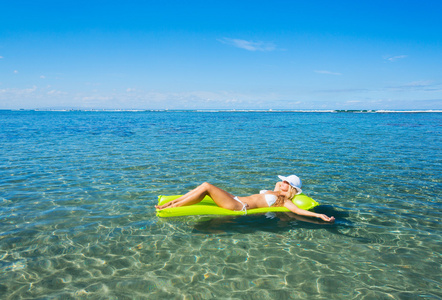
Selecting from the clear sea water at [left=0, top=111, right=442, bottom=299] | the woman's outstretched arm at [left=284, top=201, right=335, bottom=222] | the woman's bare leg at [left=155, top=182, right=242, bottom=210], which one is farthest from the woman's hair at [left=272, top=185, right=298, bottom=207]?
the woman's bare leg at [left=155, top=182, right=242, bottom=210]

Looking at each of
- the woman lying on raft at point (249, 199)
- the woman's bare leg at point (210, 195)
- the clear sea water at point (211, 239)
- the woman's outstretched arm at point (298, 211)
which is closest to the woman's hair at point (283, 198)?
the woman lying on raft at point (249, 199)

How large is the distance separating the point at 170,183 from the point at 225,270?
488 centimetres

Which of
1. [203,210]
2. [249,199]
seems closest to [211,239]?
[203,210]

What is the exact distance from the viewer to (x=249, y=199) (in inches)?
258

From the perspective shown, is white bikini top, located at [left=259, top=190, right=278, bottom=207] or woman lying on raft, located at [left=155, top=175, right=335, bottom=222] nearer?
woman lying on raft, located at [left=155, top=175, right=335, bottom=222]

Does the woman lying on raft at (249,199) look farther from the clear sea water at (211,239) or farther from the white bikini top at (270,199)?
the clear sea water at (211,239)

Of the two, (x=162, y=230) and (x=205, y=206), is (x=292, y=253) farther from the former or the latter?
(x=162, y=230)

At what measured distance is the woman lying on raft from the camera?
244 inches

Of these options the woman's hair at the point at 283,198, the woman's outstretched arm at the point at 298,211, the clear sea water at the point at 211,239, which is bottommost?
the clear sea water at the point at 211,239

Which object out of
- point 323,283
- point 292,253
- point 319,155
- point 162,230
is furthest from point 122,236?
point 319,155

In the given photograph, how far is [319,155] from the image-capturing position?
13.9 metres

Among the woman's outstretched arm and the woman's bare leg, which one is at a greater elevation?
the woman's bare leg

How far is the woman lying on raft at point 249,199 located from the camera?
6.20 m

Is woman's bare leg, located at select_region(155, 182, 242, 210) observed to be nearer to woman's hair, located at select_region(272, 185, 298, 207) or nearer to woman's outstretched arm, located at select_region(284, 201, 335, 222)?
woman's hair, located at select_region(272, 185, 298, 207)
